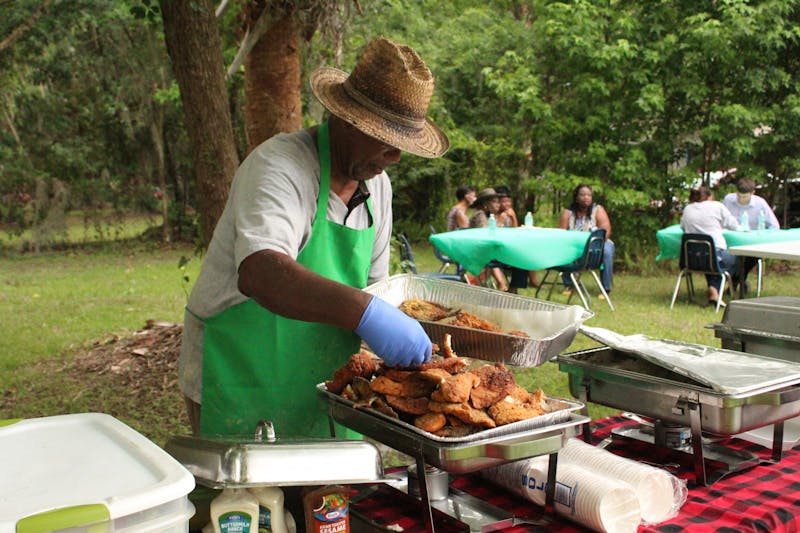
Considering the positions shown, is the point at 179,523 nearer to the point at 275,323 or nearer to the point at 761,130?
the point at 275,323

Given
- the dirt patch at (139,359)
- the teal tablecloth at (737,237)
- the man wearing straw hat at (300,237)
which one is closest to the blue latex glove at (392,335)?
the man wearing straw hat at (300,237)

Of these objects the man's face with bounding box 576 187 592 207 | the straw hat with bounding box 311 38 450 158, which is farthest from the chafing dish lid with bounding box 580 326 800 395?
the man's face with bounding box 576 187 592 207

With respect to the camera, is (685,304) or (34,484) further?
(685,304)

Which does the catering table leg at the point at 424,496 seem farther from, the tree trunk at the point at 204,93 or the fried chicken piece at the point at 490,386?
the tree trunk at the point at 204,93

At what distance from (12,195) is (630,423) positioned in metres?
14.8

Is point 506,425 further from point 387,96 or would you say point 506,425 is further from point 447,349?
point 387,96

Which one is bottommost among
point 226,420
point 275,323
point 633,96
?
point 226,420

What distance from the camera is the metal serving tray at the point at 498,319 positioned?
6.05 feet

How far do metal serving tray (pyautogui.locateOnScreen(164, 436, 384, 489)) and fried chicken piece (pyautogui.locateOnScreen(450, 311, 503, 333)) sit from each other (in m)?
0.69

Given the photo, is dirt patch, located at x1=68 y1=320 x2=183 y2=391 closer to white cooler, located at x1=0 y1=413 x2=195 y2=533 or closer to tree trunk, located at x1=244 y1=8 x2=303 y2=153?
tree trunk, located at x1=244 y1=8 x2=303 y2=153

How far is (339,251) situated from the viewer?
2148 millimetres

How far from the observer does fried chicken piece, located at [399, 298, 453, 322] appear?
2.12m

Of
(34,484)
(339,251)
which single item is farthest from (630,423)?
(34,484)

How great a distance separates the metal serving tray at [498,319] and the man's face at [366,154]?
1.18 feet
